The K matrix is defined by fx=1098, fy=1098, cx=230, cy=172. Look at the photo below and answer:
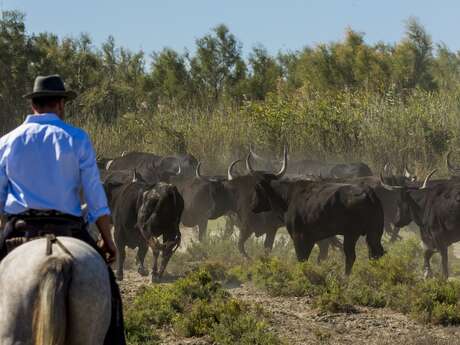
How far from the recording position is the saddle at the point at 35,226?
248 inches

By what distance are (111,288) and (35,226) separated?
563mm

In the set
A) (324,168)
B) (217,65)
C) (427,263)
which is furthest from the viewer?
(217,65)

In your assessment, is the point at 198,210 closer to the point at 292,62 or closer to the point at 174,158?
the point at 174,158

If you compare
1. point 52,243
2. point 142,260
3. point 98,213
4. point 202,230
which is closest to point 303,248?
point 142,260

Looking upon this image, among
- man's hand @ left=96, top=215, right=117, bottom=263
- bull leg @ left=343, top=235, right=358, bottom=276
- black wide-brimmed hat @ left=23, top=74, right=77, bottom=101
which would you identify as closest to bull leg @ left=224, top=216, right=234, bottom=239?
bull leg @ left=343, top=235, right=358, bottom=276

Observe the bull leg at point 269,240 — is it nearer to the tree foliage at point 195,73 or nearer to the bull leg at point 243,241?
the bull leg at point 243,241

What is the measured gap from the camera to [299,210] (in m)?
17.1

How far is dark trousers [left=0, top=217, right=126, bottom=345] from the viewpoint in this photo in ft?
20.7

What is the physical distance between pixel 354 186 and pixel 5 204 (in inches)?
426

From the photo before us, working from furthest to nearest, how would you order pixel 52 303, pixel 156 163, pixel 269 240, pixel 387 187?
pixel 156 163 < pixel 269 240 < pixel 387 187 < pixel 52 303

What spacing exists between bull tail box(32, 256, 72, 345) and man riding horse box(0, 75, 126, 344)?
1.79 ft

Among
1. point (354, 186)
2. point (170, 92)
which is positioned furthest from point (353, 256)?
point (170, 92)

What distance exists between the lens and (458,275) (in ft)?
58.8

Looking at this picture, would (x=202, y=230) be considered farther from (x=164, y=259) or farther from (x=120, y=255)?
(x=164, y=259)
